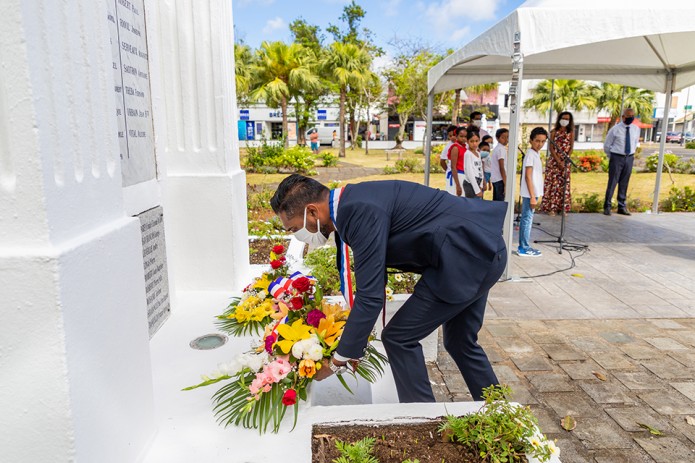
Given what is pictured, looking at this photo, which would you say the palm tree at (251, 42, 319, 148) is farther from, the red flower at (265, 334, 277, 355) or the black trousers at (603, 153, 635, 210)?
the red flower at (265, 334, 277, 355)

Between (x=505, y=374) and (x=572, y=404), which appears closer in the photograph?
(x=572, y=404)

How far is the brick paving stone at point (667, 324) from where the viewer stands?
4607 mm

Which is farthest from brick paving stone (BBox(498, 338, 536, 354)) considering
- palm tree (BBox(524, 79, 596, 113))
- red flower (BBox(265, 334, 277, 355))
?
palm tree (BBox(524, 79, 596, 113))

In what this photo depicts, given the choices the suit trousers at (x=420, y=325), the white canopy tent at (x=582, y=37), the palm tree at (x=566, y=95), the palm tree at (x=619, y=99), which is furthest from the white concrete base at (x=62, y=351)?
the palm tree at (x=619, y=99)

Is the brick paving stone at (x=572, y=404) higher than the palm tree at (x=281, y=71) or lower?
lower

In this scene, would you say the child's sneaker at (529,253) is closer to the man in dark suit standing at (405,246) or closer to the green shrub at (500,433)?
the man in dark suit standing at (405,246)

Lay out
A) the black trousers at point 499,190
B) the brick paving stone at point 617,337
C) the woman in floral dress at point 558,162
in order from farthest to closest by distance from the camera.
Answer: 1. the black trousers at point 499,190
2. the woman in floral dress at point 558,162
3. the brick paving stone at point 617,337

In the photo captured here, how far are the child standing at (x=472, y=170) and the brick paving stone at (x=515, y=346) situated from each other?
11.5 ft

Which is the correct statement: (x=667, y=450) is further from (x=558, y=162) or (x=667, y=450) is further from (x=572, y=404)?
(x=558, y=162)

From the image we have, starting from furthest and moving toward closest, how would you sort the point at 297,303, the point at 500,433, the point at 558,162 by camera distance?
the point at 558,162 < the point at 297,303 < the point at 500,433

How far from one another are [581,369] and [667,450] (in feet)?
3.27

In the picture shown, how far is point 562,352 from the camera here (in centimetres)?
414

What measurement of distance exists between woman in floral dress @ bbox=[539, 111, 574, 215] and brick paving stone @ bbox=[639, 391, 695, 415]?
446cm

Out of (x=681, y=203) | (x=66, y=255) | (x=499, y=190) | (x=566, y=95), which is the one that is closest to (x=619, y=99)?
(x=566, y=95)
